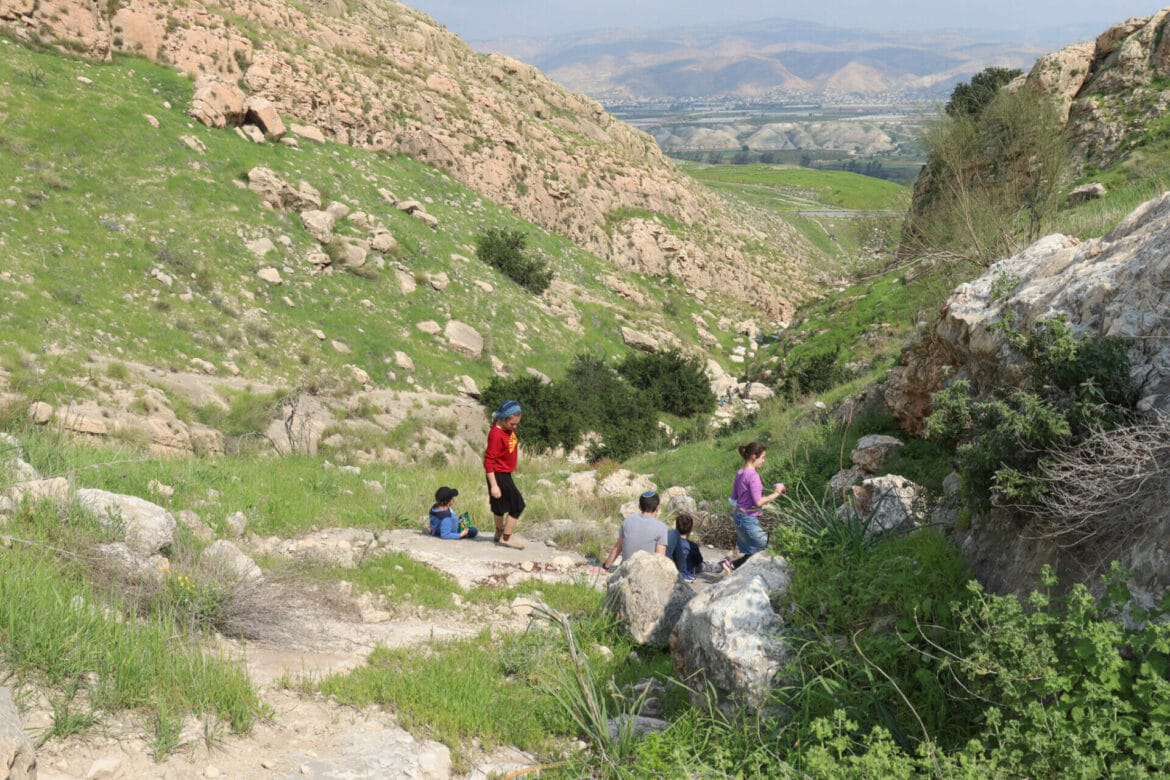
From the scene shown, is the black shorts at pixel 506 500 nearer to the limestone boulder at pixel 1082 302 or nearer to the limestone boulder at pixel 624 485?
the limestone boulder at pixel 624 485

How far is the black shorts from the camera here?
916 centimetres

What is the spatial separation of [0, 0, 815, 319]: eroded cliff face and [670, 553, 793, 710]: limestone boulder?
29.7 m

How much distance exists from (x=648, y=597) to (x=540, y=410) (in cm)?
1621

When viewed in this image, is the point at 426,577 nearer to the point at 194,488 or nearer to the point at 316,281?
the point at 194,488

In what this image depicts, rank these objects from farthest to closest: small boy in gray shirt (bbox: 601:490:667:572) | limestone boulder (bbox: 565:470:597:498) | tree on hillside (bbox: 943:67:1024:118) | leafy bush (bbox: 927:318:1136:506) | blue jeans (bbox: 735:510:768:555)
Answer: tree on hillside (bbox: 943:67:1024:118) < limestone boulder (bbox: 565:470:597:498) < blue jeans (bbox: 735:510:768:555) < small boy in gray shirt (bbox: 601:490:667:572) < leafy bush (bbox: 927:318:1136:506)

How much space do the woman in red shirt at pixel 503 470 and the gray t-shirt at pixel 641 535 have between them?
1952 millimetres

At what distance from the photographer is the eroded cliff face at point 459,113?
27500 millimetres

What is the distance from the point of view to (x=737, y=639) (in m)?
4.64

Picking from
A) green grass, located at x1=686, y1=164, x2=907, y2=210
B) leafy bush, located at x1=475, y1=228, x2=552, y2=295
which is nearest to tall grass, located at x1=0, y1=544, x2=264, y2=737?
leafy bush, located at x1=475, y1=228, x2=552, y2=295

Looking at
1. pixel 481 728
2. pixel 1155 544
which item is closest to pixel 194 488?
pixel 481 728

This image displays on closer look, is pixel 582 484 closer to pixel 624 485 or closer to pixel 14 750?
pixel 624 485

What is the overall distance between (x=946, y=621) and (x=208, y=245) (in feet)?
69.9

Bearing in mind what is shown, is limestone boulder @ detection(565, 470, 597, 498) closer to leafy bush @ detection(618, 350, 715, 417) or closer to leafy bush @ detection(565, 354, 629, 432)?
leafy bush @ detection(565, 354, 629, 432)

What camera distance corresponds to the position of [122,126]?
22.1 m
